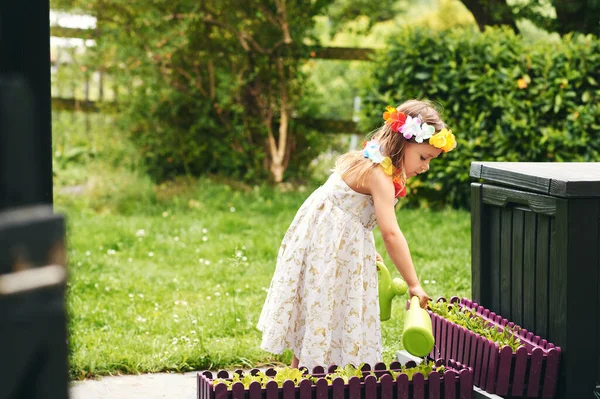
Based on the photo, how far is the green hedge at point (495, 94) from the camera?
7438 millimetres

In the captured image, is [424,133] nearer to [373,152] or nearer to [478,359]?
[373,152]

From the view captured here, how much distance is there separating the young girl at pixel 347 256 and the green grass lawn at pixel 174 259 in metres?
0.71

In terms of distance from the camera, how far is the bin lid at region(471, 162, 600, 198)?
2902mm

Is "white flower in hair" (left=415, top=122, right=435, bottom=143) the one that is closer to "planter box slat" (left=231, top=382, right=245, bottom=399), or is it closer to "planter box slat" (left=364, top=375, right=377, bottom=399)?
"planter box slat" (left=364, top=375, right=377, bottom=399)

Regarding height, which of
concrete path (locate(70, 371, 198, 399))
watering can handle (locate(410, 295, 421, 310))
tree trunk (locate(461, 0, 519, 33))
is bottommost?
concrete path (locate(70, 371, 198, 399))

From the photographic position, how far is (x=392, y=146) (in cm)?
329

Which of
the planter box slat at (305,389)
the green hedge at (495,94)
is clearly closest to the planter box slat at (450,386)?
the planter box slat at (305,389)

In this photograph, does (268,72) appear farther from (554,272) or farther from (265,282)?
(554,272)

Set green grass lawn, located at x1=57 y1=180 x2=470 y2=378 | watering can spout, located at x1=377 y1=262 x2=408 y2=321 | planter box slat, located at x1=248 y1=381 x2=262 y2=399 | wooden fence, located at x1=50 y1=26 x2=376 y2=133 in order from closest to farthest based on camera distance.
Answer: planter box slat, located at x1=248 y1=381 x2=262 y2=399 < watering can spout, located at x1=377 y1=262 x2=408 y2=321 < green grass lawn, located at x1=57 y1=180 x2=470 y2=378 < wooden fence, located at x1=50 y1=26 x2=376 y2=133

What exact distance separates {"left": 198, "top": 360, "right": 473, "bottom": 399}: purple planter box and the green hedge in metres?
4.64

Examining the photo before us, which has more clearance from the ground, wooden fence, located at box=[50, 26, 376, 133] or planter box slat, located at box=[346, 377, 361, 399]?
wooden fence, located at box=[50, 26, 376, 133]

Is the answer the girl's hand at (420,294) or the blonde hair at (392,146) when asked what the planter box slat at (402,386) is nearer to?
the girl's hand at (420,294)

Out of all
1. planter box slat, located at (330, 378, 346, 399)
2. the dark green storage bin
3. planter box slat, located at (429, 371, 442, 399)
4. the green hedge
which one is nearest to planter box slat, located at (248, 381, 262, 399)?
planter box slat, located at (330, 378, 346, 399)

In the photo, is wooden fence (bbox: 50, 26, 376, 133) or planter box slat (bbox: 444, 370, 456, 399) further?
wooden fence (bbox: 50, 26, 376, 133)
